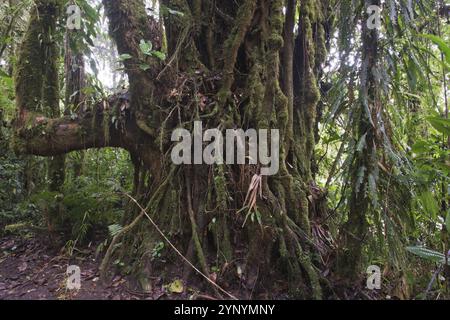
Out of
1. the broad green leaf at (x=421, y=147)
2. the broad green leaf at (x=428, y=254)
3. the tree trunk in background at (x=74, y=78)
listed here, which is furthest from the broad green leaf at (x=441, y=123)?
the tree trunk in background at (x=74, y=78)

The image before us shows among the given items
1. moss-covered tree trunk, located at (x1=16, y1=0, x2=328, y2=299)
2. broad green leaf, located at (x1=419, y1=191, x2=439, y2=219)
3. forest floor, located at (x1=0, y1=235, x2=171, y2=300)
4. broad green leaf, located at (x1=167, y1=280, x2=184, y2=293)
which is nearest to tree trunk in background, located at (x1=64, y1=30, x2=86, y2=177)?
moss-covered tree trunk, located at (x1=16, y1=0, x2=328, y2=299)

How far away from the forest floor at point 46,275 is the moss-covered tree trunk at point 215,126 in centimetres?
17

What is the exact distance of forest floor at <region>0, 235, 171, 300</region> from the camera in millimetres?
2719

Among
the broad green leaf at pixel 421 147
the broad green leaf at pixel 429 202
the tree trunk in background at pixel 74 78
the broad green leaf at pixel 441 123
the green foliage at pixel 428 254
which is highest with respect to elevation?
the tree trunk in background at pixel 74 78

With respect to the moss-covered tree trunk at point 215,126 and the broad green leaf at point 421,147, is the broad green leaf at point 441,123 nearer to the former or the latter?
the broad green leaf at point 421,147

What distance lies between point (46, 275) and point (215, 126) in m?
2.16

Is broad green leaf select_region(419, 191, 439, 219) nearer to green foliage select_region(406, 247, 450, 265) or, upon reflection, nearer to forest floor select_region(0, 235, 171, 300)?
green foliage select_region(406, 247, 450, 265)

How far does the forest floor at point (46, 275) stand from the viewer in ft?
8.92

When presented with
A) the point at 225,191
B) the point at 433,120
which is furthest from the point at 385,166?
the point at 225,191

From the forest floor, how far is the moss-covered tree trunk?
166mm

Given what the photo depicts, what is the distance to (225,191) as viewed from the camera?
2.87 meters

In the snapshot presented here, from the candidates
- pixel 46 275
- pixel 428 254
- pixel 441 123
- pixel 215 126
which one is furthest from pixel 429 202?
pixel 46 275

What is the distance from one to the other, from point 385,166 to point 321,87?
77.2 inches
